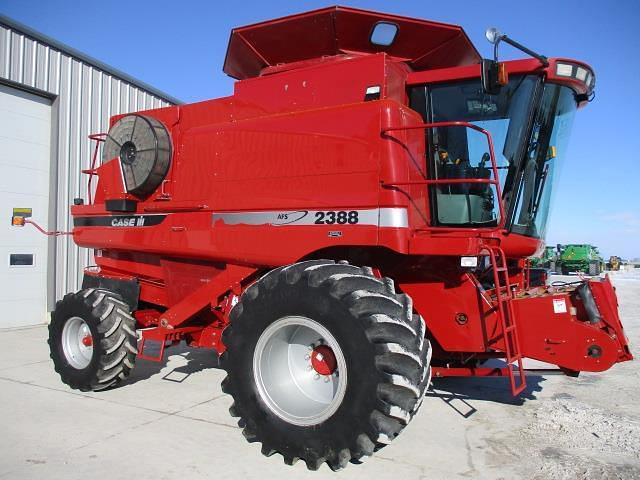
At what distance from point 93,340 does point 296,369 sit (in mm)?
2420

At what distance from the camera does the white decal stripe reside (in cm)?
405

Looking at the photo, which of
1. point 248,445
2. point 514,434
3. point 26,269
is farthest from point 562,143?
point 26,269

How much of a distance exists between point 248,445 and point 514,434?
7.36 feet

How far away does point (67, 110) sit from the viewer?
1041 centimetres

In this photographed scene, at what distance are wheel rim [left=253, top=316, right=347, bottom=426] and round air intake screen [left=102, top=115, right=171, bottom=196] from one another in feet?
8.31

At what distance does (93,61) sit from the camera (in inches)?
427

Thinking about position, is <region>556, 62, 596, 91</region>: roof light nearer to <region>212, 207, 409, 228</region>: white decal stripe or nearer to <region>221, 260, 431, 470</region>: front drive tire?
<region>212, 207, 409, 228</region>: white decal stripe

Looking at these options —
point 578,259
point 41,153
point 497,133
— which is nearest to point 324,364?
point 497,133

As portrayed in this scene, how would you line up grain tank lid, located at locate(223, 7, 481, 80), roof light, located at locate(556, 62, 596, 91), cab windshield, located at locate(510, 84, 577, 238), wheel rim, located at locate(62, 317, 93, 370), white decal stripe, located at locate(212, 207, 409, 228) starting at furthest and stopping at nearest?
wheel rim, located at locate(62, 317, 93, 370), grain tank lid, located at locate(223, 7, 481, 80), cab windshield, located at locate(510, 84, 577, 238), roof light, located at locate(556, 62, 596, 91), white decal stripe, located at locate(212, 207, 409, 228)

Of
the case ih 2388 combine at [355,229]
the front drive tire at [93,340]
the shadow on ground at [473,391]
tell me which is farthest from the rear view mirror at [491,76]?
the front drive tire at [93,340]

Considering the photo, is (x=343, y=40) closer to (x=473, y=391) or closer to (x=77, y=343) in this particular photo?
(x=473, y=391)

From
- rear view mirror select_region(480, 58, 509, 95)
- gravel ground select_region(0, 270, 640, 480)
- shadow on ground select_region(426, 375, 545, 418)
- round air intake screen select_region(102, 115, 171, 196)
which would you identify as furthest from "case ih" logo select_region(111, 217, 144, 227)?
rear view mirror select_region(480, 58, 509, 95)

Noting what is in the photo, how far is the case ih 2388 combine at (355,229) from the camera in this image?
3.73m

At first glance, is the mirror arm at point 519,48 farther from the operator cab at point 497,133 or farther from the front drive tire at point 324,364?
the front drive tire at point 324,364
